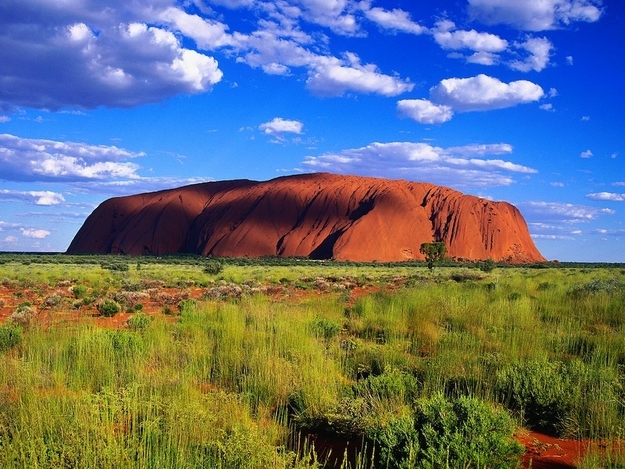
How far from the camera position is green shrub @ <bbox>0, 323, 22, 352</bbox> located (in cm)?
754

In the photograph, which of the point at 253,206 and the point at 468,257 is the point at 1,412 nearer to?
the point at 468,257

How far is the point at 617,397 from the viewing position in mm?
5066

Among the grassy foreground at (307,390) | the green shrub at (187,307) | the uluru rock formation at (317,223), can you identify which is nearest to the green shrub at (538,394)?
the grassy foreground at (307,390)

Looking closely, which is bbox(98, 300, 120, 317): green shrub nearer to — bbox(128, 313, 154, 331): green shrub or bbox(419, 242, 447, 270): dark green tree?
bbox(128, 313, 154, 331): green shrub

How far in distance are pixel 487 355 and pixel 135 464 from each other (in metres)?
4.48

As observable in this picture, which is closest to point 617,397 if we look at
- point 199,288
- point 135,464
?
point 135,464

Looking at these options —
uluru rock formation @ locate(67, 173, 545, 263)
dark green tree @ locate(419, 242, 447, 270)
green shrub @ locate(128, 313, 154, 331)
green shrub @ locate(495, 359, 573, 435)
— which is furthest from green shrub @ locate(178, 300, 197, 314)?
uluru rock formation @ locate(67, 173, 545, 263)

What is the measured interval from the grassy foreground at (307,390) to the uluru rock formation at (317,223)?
6788cm

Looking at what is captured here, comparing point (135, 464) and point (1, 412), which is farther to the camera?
point (1, 412)

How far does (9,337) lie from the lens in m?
7.73

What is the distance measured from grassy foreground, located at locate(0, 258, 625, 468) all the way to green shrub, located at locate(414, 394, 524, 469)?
0.04ft

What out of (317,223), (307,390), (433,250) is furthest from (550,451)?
(317,223)

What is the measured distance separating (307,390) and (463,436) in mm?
1863

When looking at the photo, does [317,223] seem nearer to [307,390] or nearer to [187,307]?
[187,307]
